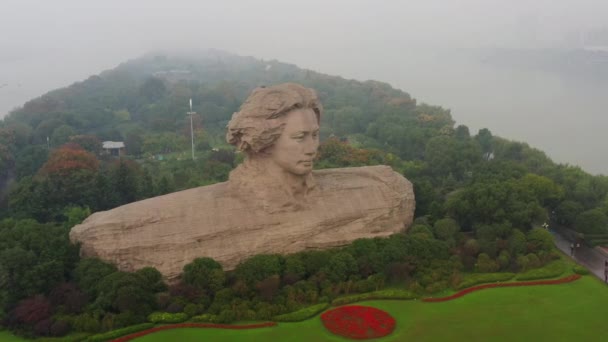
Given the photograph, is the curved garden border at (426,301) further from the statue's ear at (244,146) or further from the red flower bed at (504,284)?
the statue's ear at (244,146)

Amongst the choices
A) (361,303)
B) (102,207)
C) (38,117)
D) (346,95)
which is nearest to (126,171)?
(102,207)

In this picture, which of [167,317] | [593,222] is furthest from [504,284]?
[167,317]

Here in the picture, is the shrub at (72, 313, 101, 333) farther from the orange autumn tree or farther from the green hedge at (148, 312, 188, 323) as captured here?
the orange autumn tree

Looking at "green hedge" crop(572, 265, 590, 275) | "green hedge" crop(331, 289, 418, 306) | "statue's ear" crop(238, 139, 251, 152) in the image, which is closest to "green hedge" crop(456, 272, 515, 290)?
"green hedge" crop(331, 289, 418, 306)

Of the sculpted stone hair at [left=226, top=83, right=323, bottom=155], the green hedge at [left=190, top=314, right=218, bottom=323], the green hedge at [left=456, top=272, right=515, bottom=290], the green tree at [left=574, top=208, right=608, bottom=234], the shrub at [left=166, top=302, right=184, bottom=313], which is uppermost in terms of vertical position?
the sculpted stone hair at [left=226, top=83, right=323, bottom=155]

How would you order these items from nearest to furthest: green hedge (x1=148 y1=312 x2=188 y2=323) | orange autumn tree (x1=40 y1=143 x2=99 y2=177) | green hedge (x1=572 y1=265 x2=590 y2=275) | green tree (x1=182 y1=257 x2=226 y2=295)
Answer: green hedge (x1=148 y1=312 x2=188 y2=323) → green tree (x1=182 y1=257 x2=226 y2=295) → green hedge (x1=572 y1=265 x2=590 y2=275) → orange autumn tree (x1=40 y1=143 x2=99 y2=177)

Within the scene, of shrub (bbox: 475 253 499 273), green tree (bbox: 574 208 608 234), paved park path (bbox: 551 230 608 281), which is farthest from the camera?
green tree (bbox: 574 208 608 234)

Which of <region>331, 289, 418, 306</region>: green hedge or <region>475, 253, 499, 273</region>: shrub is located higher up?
<region>475, 253, 499, 273</region>: shrub
